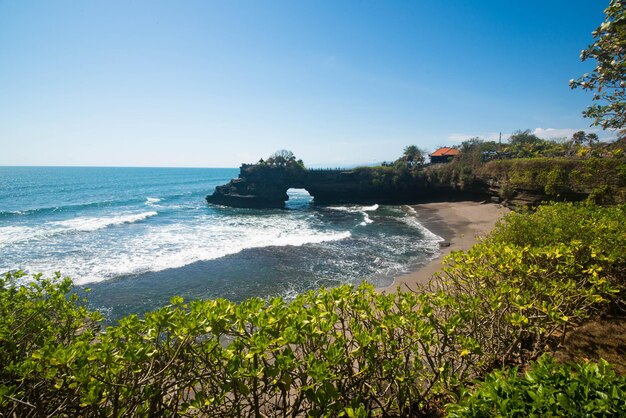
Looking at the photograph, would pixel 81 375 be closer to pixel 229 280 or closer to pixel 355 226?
pixel 229 280

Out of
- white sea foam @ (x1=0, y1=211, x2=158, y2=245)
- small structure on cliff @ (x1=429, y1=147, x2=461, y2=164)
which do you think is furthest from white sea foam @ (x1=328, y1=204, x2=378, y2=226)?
white sea foam @ (x1=0, y1=211, x2=158, y2=245)

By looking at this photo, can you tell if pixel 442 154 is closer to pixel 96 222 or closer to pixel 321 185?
pixel 321 185

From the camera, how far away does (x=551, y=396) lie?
214 cm

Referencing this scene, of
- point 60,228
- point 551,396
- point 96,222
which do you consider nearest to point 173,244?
point 60,228

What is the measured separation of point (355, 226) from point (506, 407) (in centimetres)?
2649

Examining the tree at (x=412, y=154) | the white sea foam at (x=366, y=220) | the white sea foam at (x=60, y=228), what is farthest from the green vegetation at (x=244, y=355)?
the tree at (x=412, y=154)

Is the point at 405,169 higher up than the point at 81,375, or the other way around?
the point at 405,169

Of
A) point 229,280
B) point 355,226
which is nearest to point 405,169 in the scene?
point 355,226

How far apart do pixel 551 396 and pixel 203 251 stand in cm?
2083

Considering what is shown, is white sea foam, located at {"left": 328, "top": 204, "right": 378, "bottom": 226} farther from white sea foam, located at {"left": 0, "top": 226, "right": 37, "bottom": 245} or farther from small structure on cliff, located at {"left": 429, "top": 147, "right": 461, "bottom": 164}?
white sea foam, located at {"left": 0, "top": 226, "right": 37, "bottom": 245}

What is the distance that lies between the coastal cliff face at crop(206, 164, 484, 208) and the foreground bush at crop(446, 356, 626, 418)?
4255cm

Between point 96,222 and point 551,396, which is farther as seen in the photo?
point 96,222

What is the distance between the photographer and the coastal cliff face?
4447 centimetres

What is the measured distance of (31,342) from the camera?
3.84 meters
